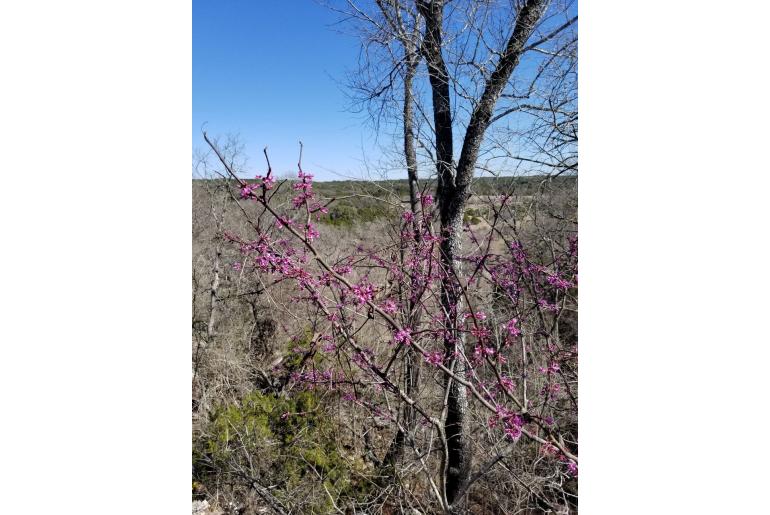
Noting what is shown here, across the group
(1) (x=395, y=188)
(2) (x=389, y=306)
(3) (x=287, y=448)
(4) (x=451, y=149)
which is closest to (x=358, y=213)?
(1) (x=395, y=188)

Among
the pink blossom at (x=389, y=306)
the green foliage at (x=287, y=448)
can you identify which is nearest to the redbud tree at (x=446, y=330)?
the pink blossom at (x=389, y=306)

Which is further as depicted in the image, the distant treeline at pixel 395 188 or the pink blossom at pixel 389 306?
the distant treeline at pixel 395 188

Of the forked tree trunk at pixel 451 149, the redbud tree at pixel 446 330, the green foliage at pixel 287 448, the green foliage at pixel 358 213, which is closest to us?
the redbud tree at pixel 446 330

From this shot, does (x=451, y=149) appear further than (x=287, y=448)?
Yes

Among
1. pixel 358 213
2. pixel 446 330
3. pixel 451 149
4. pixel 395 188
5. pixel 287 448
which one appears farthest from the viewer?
pixel 358 213

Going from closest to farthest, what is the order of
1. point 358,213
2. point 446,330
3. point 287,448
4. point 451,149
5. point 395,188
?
point 446,330, point 287,448, point 451,149, point 395,188, point 358,213

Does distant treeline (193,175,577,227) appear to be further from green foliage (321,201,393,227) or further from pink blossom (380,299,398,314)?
pink blossom (380,299,398,314)

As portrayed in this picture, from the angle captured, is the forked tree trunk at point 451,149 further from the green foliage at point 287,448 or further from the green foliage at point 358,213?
the green foliage at point 287,448

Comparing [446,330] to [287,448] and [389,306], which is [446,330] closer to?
[389,306]

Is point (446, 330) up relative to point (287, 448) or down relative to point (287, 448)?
up

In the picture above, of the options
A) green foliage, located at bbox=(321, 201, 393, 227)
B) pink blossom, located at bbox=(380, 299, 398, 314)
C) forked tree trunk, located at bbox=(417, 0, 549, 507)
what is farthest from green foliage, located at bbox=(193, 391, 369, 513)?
green foliage, located at bbox=(321, 201, 393, 227)

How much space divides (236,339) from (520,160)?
2.66 metres
